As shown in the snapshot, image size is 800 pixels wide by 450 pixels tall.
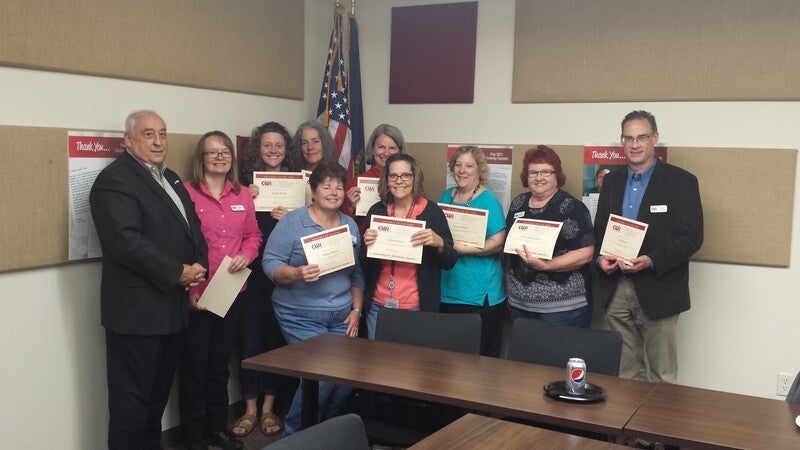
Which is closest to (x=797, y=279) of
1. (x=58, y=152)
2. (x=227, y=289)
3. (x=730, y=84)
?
(x=730, y=84)

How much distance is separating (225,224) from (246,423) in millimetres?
1277

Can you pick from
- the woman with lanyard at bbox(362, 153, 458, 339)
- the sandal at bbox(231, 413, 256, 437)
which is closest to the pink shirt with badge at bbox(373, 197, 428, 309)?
the woman with lanyard at bbox(362, 153, 458, 339)

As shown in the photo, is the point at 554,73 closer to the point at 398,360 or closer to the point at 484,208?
the point at 484,208

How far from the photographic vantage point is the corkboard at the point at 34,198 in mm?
3393

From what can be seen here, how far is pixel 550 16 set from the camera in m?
4.78

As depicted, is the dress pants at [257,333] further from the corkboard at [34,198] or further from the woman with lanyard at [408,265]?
the corkboard at [34,198]

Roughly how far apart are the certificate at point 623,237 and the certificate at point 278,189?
5.75ft

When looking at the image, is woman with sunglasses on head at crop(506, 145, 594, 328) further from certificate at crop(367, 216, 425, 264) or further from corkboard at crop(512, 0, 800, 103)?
corkboard at crop(512, 0, 800, 103)

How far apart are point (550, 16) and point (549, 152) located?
122 cm

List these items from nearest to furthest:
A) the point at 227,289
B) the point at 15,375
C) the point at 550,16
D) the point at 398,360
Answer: the point at 398,360
the point at 15,375
the point at 227,289
the point at 550,16

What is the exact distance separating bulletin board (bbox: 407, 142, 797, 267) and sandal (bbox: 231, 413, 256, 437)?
2846 millimetres

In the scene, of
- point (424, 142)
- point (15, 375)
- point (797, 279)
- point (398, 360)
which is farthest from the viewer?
point (424, 142)

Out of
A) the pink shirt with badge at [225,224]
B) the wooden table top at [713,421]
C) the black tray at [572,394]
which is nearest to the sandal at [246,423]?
the pink shirt with badge at [225,224]

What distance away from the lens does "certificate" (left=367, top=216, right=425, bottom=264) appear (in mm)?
3809
